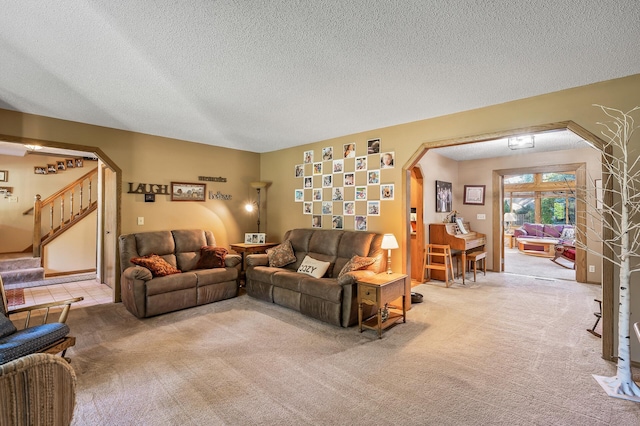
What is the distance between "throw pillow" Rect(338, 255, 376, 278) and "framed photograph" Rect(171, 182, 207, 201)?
3024mm

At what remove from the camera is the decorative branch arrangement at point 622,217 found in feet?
7.68

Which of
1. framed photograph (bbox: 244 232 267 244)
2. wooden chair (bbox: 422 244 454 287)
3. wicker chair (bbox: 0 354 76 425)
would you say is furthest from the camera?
framed photograph (bbox: 244 232 267 244)

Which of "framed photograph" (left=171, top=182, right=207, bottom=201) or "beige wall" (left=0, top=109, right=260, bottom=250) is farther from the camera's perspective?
"framed photograph" (left=171, top=182, right=207, bottom=201)

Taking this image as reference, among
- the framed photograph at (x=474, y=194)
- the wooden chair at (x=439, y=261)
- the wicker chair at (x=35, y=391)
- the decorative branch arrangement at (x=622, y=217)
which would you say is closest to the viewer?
the wicker chair at (x=35, y=391)

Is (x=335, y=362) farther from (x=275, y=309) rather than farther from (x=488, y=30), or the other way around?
(x=488, y=30)

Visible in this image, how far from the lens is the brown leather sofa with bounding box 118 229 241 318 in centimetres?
381

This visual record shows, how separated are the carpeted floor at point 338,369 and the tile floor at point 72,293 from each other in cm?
53

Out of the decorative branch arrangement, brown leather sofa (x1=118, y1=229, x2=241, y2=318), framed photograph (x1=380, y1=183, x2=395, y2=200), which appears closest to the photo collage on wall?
framed photograph (x1=380, y1=183, x2=395, y2=200)

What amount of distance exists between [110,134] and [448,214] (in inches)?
256

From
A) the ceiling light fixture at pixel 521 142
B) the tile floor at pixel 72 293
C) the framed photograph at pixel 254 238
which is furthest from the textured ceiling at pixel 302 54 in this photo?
the tile floor at pixel 72 293

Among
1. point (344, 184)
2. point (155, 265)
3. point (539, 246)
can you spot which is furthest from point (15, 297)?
point (539, 246)

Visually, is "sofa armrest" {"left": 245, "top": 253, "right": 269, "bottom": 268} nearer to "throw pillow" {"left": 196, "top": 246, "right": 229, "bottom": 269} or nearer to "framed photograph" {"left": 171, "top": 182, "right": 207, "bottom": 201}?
"throw pillow" {"left": 196, "top": 246, "right": 229, "bottom": 269}

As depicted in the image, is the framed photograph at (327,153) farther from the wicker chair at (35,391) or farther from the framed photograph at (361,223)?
the wicker chair at (35,391)

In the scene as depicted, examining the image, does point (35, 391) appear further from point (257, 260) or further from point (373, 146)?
point (373, 146)
